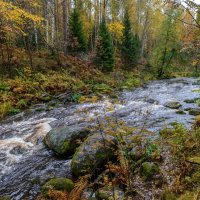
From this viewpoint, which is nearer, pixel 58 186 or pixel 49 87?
pixel 58 186

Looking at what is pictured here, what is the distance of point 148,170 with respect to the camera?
495cm

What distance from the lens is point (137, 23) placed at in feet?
128

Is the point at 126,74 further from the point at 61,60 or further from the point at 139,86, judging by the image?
the point at 61,60

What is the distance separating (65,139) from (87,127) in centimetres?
73

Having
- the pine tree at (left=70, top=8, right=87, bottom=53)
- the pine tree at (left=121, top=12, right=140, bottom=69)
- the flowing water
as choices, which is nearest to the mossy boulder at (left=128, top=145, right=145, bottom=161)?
the flowing water

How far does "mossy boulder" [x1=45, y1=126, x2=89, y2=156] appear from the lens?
6.70 metres

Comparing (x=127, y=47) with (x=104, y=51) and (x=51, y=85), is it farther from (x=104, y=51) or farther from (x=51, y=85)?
(x=51, y=85)

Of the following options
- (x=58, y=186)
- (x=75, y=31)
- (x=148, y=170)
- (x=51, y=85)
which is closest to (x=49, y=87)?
(x=51, y=85)

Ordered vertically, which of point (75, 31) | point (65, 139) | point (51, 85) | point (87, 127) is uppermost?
point (75, 31)

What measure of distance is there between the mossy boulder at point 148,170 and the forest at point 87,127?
0.07ft

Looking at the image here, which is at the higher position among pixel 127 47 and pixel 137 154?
pixel 127 47

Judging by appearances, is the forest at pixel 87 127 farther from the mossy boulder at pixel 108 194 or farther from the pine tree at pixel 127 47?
the pine tree at pixel 127 47

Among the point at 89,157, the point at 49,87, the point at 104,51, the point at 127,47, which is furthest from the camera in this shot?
the point at 127,47

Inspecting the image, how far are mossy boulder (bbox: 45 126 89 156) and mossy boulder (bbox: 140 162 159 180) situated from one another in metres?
2.07
